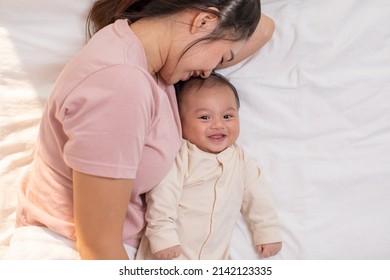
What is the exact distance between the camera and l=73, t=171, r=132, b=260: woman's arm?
1002 mm

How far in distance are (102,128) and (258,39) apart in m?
0.64

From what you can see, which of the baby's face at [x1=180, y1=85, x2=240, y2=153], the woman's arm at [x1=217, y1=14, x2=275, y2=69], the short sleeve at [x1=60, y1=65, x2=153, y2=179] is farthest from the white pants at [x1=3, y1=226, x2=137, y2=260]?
the woman's arm at [x1=217, y1=14, x2=275, y2=69]

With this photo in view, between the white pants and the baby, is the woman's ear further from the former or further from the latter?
the white pants

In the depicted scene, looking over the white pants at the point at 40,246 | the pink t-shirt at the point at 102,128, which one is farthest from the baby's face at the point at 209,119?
the white pants at the point at 40,246

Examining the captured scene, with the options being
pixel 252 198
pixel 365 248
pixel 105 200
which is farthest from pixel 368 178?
pixel 105 200

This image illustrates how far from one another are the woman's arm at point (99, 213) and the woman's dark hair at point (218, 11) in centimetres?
35

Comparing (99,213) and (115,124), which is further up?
(115,124)

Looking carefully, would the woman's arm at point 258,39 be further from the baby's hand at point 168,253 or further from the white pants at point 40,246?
the white pants at point 40,246

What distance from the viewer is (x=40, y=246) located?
1.17 metres

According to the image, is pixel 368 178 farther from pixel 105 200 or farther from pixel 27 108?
pixel 27 108

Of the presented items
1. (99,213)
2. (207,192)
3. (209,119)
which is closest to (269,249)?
(207,192)

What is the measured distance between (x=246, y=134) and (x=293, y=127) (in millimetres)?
125

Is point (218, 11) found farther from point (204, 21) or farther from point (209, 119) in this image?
point (209, 119)

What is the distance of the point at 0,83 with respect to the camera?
4.72 ft
